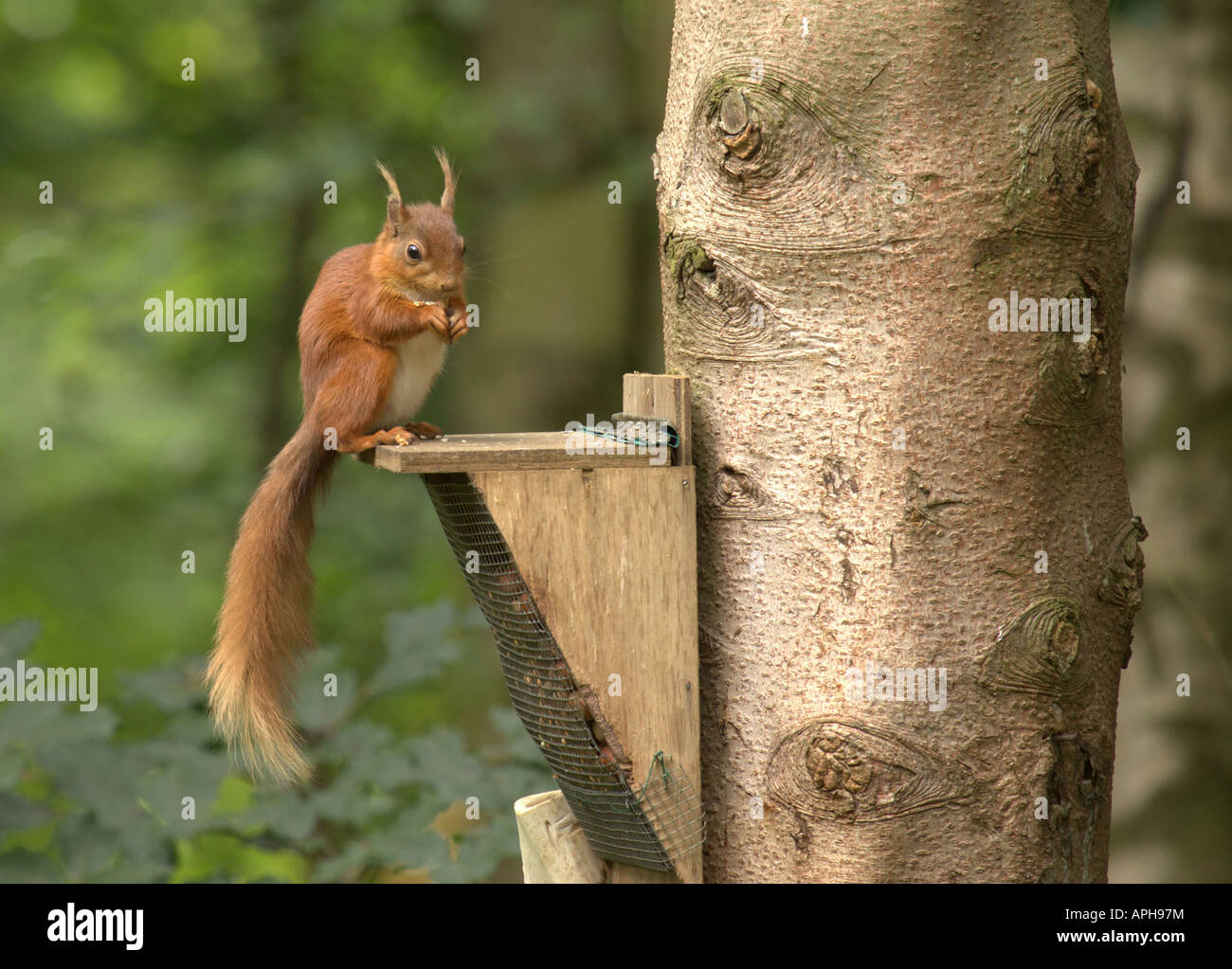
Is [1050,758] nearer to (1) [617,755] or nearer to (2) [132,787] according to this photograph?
(1) [617,755]

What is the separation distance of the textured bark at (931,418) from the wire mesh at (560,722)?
17 cm

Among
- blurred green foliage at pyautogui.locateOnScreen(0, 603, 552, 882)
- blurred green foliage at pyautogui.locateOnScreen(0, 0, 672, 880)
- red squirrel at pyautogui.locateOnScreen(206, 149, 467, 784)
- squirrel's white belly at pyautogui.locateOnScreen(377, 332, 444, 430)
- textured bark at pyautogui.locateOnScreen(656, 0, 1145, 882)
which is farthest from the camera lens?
blurred green foliage at pyautogui.locateOnScreen(0, 0, 672, 880)

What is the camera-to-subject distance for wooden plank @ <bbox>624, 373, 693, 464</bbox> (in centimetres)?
191

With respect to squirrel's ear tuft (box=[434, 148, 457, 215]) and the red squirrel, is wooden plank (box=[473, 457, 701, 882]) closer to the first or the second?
the red squirrel

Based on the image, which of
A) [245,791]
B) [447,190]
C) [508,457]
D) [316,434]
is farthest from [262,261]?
[508,457]

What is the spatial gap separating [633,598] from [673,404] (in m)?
0.31

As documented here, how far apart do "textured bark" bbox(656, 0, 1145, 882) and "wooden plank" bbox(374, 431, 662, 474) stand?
0.86 ft

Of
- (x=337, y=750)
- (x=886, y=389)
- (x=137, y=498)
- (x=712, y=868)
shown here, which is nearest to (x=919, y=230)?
(x=886, y=389)

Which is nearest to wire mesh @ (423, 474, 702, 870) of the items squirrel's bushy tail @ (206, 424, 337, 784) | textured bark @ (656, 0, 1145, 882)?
textured bark @ (656, 0, 1145, 882)

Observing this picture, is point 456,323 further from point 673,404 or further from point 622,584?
A: point 622,584

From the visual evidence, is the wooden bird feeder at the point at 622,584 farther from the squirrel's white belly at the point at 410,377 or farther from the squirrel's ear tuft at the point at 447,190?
the squirrel's ear tuft at the point at 447,190

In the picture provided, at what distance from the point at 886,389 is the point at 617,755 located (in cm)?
69

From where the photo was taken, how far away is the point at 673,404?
1.91 metres

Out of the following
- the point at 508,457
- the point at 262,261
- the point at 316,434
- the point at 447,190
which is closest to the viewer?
the point at 508,457
